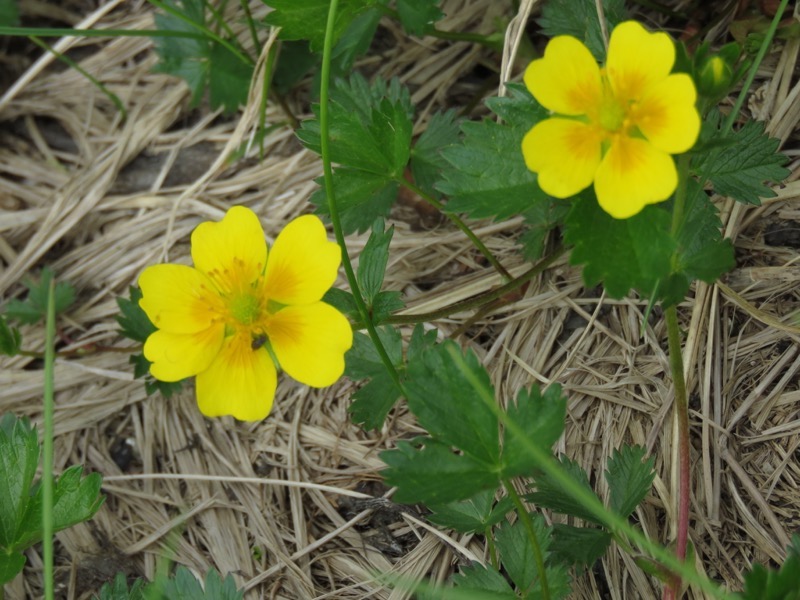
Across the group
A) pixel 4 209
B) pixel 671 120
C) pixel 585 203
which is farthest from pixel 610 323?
pixel 4 209

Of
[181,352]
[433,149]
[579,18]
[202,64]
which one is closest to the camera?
[181,352]

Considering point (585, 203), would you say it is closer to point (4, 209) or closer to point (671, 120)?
point (671, 120)

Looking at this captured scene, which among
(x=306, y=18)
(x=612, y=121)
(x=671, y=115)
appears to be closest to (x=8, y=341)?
(x=306, y=18)

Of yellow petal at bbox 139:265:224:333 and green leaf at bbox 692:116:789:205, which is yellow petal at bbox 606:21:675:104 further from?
yellow petal at bbox 139:265:224:333

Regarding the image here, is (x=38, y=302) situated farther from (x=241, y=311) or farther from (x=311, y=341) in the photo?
(x=311, y=341)

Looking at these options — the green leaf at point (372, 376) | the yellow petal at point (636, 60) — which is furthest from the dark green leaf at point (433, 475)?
the yellow petal at point (636, 60)

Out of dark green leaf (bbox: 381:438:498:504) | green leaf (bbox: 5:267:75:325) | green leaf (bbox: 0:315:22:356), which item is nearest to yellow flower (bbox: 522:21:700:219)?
dark green leaf (bbox: 381:438:498:504)
